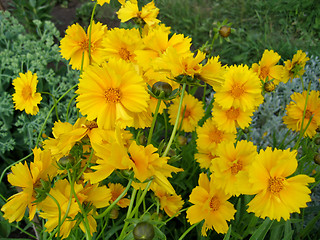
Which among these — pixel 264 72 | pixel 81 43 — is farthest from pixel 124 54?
pixel 264 72

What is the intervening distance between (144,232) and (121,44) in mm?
421

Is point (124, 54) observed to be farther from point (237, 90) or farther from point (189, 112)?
point (189, 112)

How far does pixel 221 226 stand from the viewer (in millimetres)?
847

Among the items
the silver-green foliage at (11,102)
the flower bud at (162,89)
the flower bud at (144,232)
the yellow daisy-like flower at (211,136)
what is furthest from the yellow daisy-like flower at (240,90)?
the silver-green foliage at (11,102)

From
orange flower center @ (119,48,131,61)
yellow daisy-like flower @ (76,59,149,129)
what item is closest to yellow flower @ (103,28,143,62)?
orange flower center @ (119,48,131,61)

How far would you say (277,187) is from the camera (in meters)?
0.67

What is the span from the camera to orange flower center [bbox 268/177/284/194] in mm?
669

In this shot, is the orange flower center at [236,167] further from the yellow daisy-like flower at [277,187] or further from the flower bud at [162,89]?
the flower bud at [162,89]

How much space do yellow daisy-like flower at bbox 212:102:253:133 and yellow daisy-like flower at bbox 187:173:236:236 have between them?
8.1 inches

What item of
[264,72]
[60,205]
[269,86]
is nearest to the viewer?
[60,205]

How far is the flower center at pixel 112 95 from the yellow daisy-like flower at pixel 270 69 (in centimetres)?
59

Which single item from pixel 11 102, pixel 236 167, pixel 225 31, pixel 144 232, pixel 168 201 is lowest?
pixel 11 102

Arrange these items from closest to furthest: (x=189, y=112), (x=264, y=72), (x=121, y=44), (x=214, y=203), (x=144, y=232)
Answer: (x=144, y=232)
(x=121, y=44)
(x=214, y=203)
(x=264, y=72)
(x=189, y=112)

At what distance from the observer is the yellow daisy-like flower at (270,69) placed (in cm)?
105
